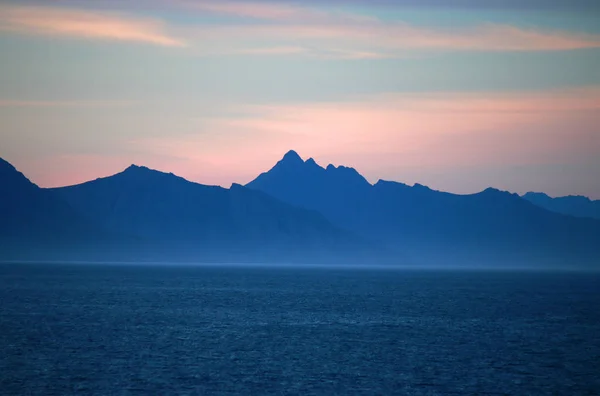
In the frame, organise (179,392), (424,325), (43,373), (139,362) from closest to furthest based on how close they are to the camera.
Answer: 1. (179,392)
2. (43,373)
3. (139,362)
4. (424,325)

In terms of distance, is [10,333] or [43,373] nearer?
[43,373]

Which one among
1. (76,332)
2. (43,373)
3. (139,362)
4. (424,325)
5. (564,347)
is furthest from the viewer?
(424,325)

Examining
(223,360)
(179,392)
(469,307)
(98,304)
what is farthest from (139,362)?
(469,307)

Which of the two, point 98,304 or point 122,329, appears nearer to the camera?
point 122,329

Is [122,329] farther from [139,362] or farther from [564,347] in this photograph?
[564,347]

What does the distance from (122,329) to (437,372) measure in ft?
126

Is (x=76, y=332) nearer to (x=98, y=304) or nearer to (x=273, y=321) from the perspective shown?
(x=273, y=321)

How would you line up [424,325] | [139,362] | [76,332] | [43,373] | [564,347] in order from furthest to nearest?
[424,325], [76,332], [564,347], [139,362], [43,373]

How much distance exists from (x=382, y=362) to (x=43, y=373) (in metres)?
25.5

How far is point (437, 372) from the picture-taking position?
210 ft

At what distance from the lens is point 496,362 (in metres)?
69.2

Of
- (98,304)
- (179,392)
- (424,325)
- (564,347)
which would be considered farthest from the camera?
(98,304)

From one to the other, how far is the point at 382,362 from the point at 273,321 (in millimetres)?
36085

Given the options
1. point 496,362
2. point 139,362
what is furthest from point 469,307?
point 139,362
